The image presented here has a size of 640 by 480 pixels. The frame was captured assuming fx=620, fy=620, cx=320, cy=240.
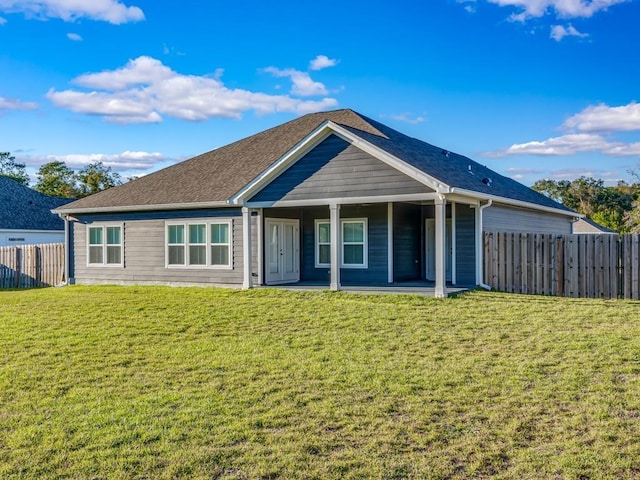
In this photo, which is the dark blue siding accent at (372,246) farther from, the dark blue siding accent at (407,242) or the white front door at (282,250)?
the white front door at (282,250)

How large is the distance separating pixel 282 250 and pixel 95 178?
141 ft

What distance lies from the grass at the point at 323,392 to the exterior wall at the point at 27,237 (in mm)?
19454

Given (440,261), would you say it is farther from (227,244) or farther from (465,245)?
(227,244)

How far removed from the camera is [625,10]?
1716 cm

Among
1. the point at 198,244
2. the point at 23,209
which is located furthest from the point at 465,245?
the point at 23,209

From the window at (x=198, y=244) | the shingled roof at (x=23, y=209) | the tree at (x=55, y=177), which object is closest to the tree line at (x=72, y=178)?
the tree at (x=55, y=177)

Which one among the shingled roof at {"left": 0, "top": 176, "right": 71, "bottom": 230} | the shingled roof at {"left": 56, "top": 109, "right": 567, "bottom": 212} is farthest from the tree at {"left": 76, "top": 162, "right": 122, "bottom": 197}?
the shingled roof at {"left": 56, "top": 109, "right": 567, "bottom": 212}

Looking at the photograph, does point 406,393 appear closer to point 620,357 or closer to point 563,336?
point 620,357

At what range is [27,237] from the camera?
3195 cm

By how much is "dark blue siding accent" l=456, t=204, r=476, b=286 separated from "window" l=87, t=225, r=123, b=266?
10980mm

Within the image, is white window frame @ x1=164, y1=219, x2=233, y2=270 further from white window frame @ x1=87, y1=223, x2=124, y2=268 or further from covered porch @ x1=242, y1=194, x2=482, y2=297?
white window frame @ x1=87, y1=223, x2=124, y2=268

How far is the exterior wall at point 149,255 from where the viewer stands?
723 inches

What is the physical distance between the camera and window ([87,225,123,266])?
20750 mm

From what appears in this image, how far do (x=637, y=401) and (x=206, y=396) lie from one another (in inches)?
193
